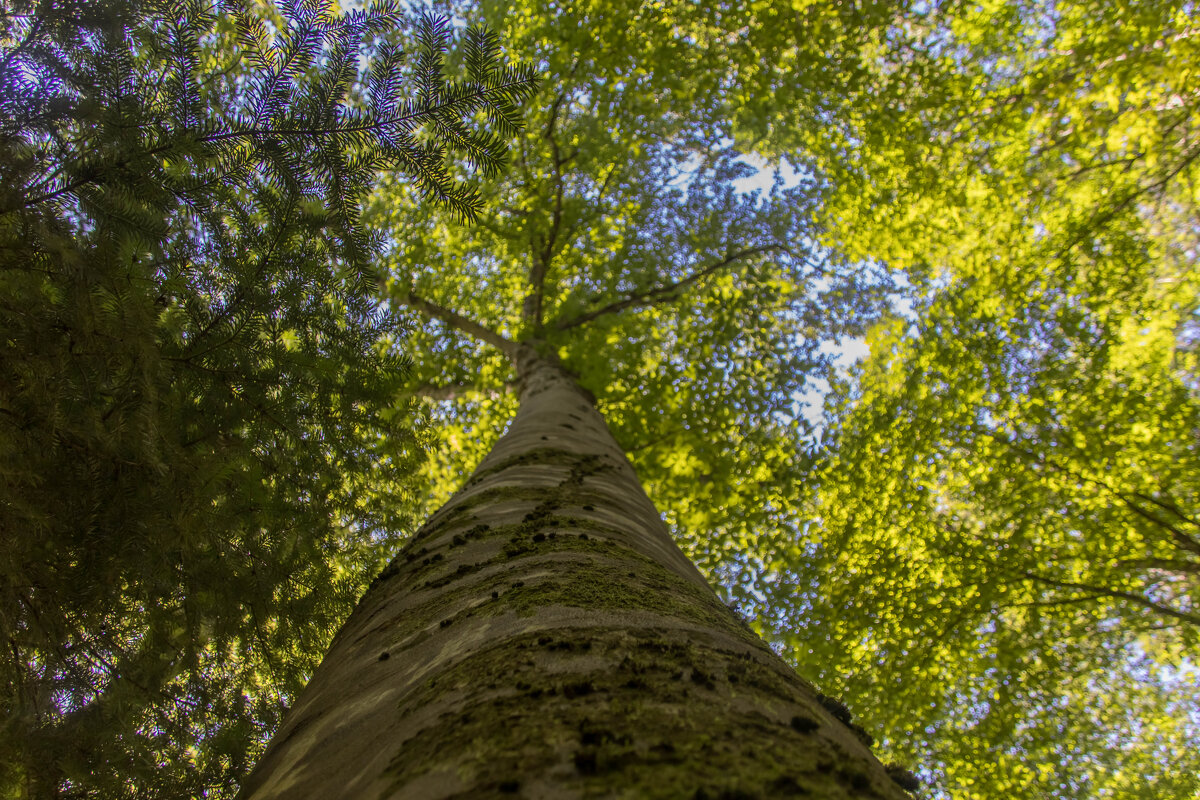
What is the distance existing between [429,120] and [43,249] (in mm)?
1037

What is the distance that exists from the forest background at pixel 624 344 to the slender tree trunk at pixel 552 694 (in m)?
0.79

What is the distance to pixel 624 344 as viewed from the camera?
22.1 feet

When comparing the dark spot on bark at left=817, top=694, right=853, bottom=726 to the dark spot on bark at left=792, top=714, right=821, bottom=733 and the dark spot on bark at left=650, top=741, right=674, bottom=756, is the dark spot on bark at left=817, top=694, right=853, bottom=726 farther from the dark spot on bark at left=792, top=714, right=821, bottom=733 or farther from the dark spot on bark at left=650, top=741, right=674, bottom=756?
the dark spot on bark at left=650, top=741, right=674, bottom=756

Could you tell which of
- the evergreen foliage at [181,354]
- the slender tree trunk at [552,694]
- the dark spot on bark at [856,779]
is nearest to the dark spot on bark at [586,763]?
the slender tree trunk at [552,694]

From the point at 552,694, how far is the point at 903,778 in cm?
63

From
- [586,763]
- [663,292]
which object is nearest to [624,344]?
[663,292]

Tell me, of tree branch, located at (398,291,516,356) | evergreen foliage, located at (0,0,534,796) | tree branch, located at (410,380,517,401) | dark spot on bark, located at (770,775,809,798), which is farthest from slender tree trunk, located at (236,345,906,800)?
tree branch, located at (410,380,517,401)

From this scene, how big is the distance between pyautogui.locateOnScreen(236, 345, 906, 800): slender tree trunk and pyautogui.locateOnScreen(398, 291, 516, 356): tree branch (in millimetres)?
5598

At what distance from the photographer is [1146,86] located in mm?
6559

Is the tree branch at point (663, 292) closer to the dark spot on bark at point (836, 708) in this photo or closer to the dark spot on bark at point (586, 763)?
the dark spot on bark at point (836, 708)

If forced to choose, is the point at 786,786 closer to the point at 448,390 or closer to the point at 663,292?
the point at 663,292

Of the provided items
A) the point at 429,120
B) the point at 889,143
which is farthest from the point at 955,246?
the point at 429,120

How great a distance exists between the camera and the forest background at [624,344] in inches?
67.4

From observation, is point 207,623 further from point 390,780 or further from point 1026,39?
point 1026,39
